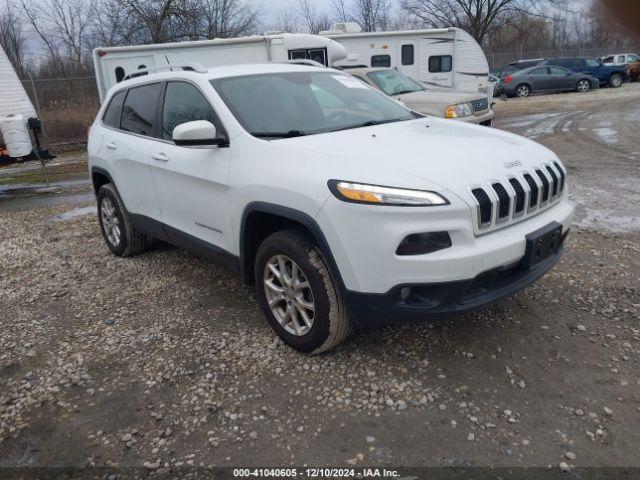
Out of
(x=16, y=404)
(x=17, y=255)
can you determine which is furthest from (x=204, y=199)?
(x=17, y=255)

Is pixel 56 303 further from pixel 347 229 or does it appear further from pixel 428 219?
pixel 428 219

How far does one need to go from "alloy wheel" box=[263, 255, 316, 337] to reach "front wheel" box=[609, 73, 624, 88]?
96.1ft

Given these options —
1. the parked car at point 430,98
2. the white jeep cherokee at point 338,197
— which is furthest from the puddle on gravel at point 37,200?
the parked car at point 430,98

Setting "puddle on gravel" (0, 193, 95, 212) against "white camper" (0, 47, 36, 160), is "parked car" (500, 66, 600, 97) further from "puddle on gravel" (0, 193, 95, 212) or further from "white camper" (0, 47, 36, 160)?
"puddle on gravel" (0, 193, 95, 212)

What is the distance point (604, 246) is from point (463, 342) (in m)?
2.31

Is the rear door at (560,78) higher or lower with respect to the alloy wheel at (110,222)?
higher

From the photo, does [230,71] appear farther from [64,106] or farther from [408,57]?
[64,106]

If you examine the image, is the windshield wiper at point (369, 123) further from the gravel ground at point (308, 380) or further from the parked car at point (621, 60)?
the parked car at point (621, 60)

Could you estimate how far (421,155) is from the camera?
3172 mm

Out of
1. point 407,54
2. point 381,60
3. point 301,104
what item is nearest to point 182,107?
point 301,104

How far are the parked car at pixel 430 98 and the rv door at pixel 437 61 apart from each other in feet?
18.1

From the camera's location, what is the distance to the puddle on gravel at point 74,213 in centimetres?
767

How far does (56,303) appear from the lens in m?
4.62

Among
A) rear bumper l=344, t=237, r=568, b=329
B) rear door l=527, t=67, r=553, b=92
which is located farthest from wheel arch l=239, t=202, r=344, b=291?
rear door l=527, t=67, r=553, b=92
